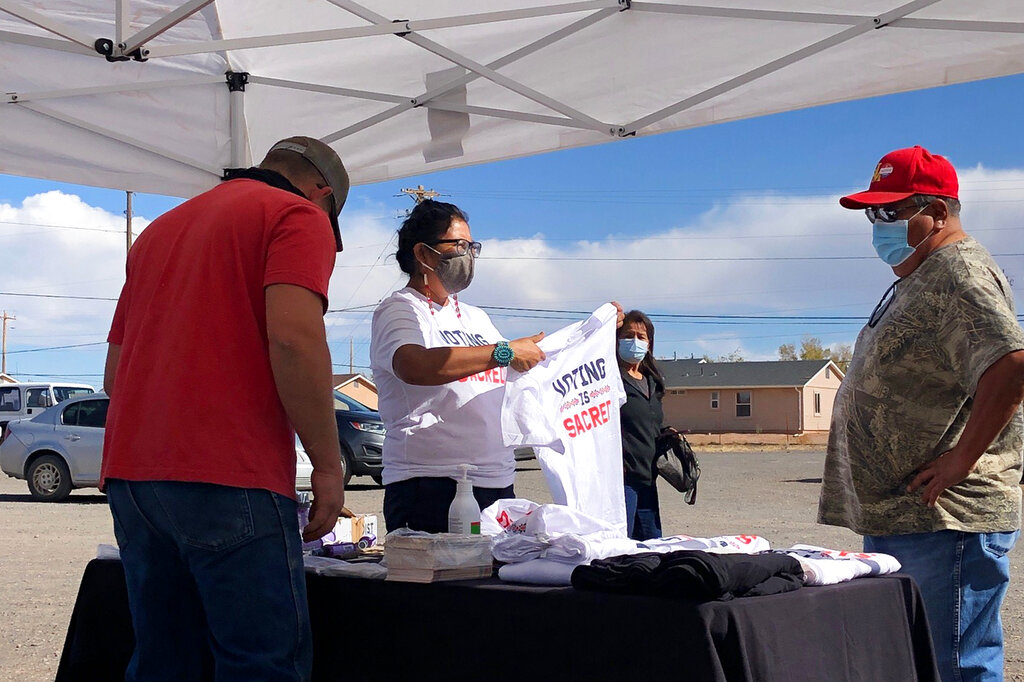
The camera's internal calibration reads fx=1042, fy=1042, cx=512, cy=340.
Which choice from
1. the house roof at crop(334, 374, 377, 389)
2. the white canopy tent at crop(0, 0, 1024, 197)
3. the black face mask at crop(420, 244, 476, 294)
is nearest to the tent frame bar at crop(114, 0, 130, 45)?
the white canopy tent at crop(0, 0, 1024, 197)

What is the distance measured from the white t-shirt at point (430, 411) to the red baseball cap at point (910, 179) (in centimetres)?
139

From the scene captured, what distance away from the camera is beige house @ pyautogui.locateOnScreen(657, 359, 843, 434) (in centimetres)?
6091

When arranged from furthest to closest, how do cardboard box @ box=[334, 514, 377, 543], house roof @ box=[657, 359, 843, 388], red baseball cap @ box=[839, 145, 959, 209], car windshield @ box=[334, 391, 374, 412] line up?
house roof @ box=[657, 359, 843, 388], car windshield @ box=[334, 391, 374, 412], cardboard box @ box=[334, 514, 377, 543], red baseball cap @ box=[839, 145, 959, 209]

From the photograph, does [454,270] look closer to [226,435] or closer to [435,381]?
[435,381]

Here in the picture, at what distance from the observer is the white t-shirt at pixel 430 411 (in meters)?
3.51

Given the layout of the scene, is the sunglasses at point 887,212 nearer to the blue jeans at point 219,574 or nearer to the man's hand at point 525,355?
the man's hand at point 525,355

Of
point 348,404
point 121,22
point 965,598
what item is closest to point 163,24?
point 121,22

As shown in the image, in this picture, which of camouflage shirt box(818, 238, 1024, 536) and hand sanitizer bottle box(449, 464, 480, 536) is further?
hand sanitizer bottle box(449, 464, 480, 536)

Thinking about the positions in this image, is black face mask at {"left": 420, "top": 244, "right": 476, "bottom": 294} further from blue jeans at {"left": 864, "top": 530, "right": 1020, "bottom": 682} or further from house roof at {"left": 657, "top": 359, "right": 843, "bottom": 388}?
house roof at {"left": 657, "top": 359, "right": 843, "bottom": 388}

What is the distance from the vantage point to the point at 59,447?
1473 centimetres

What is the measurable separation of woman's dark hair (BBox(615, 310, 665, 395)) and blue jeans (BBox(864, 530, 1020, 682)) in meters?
3.25

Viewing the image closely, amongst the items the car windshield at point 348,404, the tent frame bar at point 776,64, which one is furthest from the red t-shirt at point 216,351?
the car windshield at point 348,404

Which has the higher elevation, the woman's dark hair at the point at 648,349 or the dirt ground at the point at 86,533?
the woman's dark hair at the point at 648,349

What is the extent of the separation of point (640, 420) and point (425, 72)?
2.42 metres
